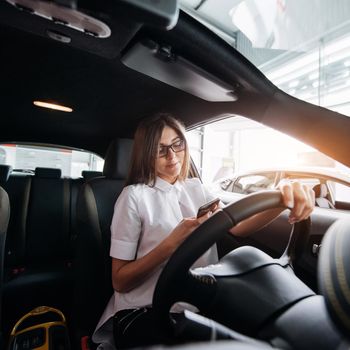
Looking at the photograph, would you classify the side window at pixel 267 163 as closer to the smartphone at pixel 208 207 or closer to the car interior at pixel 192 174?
the car interior at pixel 192 174

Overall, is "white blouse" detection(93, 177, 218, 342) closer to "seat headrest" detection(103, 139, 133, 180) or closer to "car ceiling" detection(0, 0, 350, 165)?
"seat headrest" detection(103, 139, 133, 180)

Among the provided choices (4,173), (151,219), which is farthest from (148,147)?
(4,173)

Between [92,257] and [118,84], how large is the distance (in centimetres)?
87

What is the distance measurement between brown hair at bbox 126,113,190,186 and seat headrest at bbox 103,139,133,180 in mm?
262

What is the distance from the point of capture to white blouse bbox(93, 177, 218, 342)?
34.5 inches

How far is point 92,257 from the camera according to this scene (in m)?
1.05

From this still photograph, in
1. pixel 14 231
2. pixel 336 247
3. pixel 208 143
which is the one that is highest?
pixel 208 143

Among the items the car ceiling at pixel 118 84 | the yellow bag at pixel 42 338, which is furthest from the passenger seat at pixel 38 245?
the car ceiling at pixel 118 84

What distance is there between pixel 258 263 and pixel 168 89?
997 millimetres

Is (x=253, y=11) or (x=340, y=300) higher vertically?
(x=253, y=11)

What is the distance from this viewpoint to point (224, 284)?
19.9 inches

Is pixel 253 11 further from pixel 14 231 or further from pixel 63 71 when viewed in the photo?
pixel 14 231

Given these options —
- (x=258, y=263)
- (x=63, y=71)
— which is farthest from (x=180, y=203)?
(x=63, y=71)

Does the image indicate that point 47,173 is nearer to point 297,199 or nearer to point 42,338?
point 42,338
